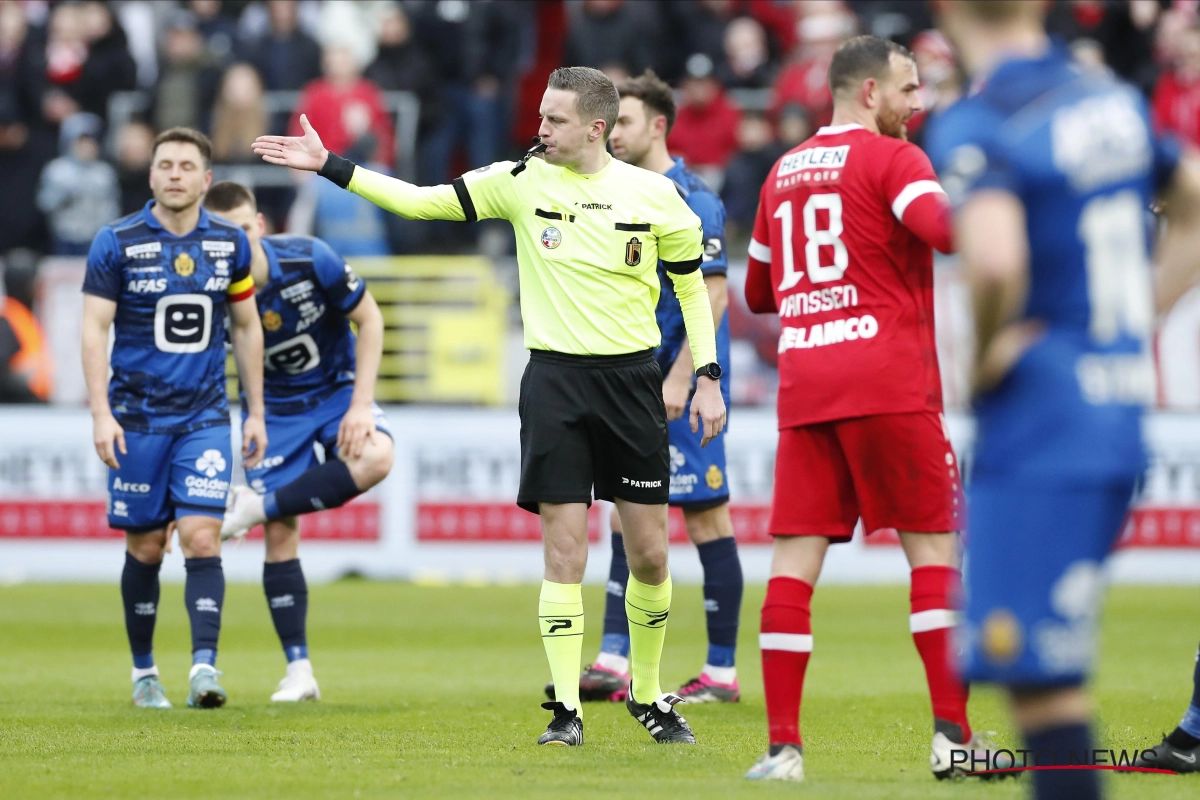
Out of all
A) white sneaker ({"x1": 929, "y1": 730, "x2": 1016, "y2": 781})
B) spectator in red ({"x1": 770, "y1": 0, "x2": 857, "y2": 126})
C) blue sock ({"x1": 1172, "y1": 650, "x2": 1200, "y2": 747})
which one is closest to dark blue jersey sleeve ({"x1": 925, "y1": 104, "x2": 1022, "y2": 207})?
white sneaker ({"x1": 929, "y1": 730, "x2": 1016, "y2": 781})

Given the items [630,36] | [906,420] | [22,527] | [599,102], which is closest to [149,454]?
[599,102]

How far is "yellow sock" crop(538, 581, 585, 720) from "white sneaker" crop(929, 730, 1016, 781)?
150 centimetres

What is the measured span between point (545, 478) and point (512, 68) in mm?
13201

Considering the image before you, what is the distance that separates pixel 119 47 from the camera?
770 inches

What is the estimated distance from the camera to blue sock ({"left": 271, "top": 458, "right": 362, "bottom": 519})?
28.1 ft

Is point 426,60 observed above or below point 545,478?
above

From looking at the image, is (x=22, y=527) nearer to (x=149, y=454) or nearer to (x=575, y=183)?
(x=149, y=454)

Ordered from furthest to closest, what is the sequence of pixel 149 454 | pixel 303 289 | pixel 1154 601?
pixel 1154 601
pixel 303 289
pixel 149 454

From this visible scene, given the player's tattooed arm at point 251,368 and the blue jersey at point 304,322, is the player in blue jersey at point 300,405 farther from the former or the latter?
the player's tattooed arm at point 251,368

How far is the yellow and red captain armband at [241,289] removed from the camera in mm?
8266

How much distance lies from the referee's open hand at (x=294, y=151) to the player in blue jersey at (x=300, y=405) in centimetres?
224

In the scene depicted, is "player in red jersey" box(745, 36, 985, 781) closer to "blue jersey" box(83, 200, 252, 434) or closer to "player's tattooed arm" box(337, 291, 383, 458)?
"player's tattooed arm" box(337, 291, 383, 458)

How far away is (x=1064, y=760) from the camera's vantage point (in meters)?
3.63

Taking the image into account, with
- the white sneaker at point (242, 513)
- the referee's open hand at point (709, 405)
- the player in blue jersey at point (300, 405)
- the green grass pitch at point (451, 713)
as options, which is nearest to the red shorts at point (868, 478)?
the green grass pitch at point (451, 713)
